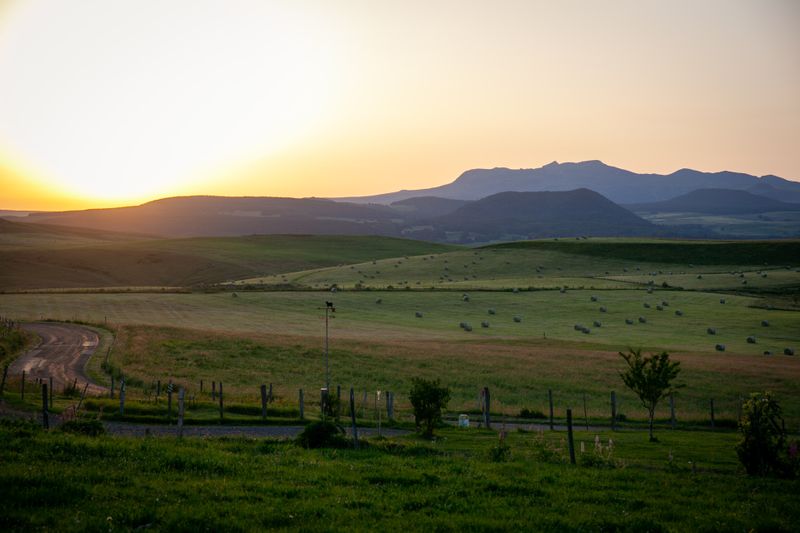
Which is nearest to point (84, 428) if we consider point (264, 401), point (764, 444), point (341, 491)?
point (341, 491)

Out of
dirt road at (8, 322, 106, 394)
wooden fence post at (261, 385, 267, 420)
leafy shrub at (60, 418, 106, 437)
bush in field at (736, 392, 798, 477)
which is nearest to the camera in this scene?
bush in field at (736, 392, 798, 477)

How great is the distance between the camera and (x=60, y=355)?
4888 centimetres

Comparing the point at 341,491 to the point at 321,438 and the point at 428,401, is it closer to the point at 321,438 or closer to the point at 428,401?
the point at 321,438

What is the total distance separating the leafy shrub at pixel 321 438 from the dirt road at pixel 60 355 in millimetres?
20644

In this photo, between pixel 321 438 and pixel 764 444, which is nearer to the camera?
pixel 764 444

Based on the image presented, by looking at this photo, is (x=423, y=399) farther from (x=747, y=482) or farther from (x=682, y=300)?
(x=682, y=300)

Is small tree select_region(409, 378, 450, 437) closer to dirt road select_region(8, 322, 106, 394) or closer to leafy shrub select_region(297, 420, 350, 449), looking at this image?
leafy shrub select_region(297, 420, 350, 449)

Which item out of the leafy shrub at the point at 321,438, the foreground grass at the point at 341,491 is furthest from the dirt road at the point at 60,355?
the foreground grass at the point at 341,491

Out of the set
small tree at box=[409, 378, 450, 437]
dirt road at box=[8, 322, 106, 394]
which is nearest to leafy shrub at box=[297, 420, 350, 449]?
small tree at box=[409, 378, 450, 437]

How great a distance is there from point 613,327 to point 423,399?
161ft

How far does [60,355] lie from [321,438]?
3632cm

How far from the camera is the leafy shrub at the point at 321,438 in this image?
65.7 ft

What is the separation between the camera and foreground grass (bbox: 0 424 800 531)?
39.5 ft

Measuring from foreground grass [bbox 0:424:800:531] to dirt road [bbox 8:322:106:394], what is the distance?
22913 millimetres
